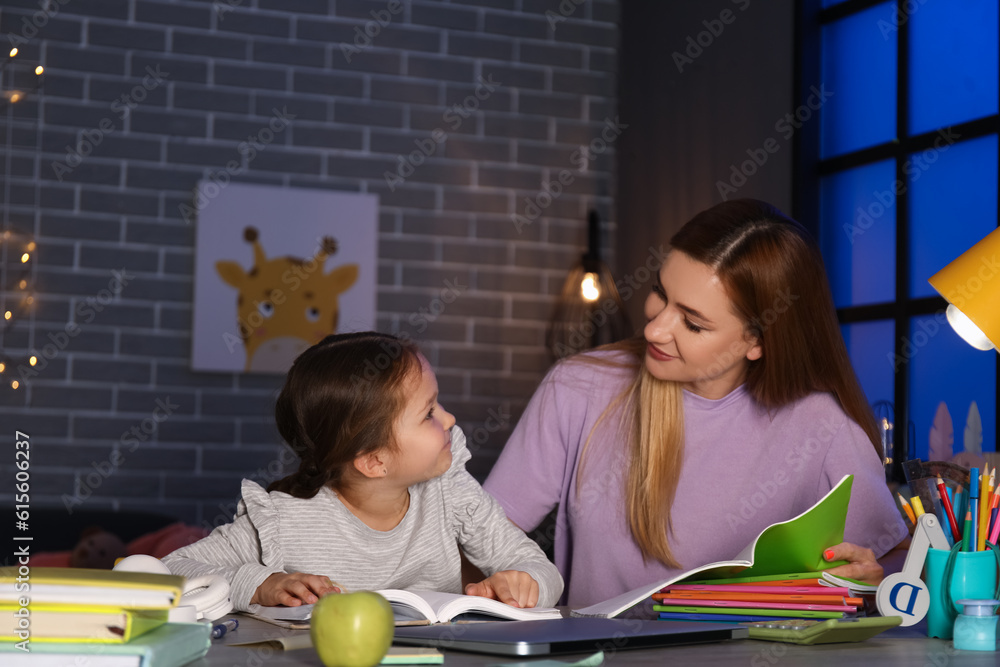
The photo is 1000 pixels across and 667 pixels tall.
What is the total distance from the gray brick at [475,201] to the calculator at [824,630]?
3.09 metres

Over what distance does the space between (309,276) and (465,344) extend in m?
0.66

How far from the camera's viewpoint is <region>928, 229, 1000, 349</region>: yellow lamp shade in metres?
1.18

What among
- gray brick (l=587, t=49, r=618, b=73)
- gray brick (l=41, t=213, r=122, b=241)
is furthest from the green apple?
gray brick (l=587, t=49, r=618, b=73)

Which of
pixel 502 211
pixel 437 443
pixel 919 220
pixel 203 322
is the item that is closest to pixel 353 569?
pixel 437 443

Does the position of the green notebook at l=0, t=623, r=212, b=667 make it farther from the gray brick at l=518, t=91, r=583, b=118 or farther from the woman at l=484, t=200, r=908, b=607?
the gray brick at l=518, t=91, r=583, b=118

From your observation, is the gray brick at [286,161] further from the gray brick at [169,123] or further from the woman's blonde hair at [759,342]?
the woman's blonde hair at [759,342]

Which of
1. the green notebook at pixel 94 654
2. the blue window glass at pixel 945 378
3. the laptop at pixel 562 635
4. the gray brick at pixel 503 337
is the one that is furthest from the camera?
the gray brick at pixel 503 337

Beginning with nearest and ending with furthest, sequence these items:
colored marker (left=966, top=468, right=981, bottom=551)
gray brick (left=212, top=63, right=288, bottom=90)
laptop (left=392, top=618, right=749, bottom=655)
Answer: laptop (left=392, top=618, right=749, bottom=655), colored marker (left=966, top=468, right=981, bottom=551), gray brick (left=212, top=63, right=288, bottom=90)

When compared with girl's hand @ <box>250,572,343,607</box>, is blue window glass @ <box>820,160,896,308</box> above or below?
above

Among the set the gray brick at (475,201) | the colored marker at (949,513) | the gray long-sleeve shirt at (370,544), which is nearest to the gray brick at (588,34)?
the gray brick at (475,201)

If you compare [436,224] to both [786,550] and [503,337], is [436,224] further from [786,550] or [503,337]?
[786,550]

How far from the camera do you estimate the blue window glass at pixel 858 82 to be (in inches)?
117

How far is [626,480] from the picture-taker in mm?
1784

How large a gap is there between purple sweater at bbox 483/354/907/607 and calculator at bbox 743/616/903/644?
2.09ft
